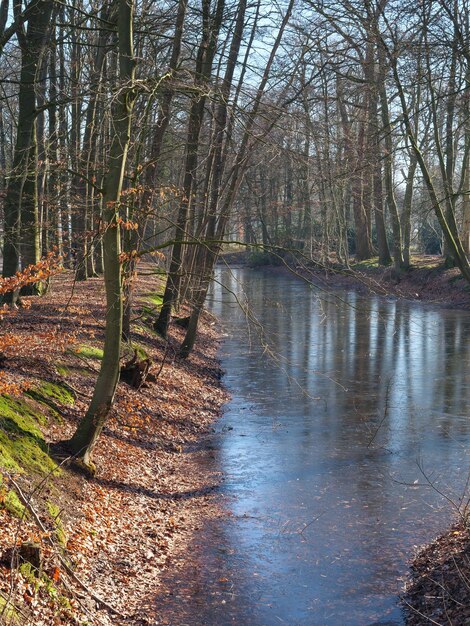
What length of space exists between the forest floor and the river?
0.50 m

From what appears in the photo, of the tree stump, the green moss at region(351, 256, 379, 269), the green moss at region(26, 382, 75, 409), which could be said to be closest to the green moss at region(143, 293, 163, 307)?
the tree stump

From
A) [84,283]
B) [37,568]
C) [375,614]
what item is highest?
[84,283]

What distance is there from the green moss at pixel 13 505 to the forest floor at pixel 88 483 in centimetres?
1

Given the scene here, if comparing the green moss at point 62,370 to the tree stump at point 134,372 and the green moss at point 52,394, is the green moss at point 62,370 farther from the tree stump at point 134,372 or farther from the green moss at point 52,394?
the tree stump at point 134,372

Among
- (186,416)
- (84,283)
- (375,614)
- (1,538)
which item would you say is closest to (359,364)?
(186,416)

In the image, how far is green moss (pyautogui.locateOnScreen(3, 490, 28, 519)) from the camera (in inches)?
287

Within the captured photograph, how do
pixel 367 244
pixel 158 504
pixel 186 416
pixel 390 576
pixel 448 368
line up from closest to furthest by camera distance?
pixel 390 576, pixel 158 504, pixel 186 416, pixel 448 368, pixel 367 244

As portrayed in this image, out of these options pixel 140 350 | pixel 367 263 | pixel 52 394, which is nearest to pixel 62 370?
pixel 52 394

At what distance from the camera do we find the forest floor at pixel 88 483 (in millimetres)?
6699

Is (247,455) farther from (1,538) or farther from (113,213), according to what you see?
(1,538)

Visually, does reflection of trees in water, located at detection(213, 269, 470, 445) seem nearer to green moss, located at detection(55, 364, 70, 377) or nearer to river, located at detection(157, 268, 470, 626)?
river, located at detection(157, 268, 470, 626)

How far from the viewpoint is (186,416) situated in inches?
582

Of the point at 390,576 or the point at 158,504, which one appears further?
the point at 158,504

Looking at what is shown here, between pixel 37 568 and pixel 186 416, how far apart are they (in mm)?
8325
